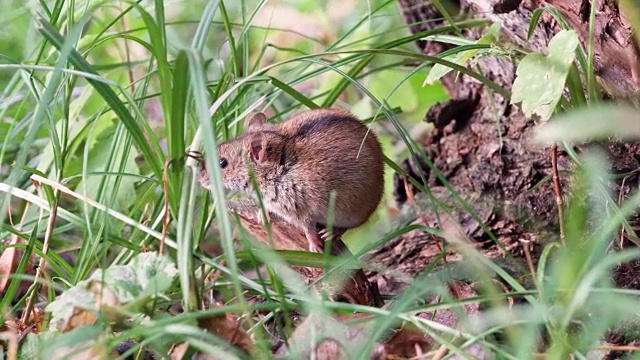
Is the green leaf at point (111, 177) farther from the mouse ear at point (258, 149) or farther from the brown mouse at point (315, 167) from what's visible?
the mouse ear at point (258, 149)

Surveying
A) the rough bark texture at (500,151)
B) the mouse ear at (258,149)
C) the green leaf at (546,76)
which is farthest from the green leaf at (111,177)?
the green leaf at (546,76)

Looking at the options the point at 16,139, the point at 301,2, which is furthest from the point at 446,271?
the point at 301,2

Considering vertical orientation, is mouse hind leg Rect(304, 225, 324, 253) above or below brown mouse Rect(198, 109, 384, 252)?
below

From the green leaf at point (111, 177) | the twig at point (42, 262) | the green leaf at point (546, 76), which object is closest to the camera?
the green leaf at point (546, 76)

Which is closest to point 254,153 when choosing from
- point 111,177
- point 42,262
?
point 111,177

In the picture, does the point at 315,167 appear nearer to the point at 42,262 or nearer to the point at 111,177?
the point at 111,177

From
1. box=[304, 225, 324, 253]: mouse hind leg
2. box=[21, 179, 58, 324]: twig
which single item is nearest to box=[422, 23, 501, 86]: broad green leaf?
box=[304, 225, 324, 253]: mouse hind leg

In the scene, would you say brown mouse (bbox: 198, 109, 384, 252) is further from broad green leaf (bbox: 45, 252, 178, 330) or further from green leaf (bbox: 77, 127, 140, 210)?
broad green leaf (bbox: 45, 252, 178, 330)
